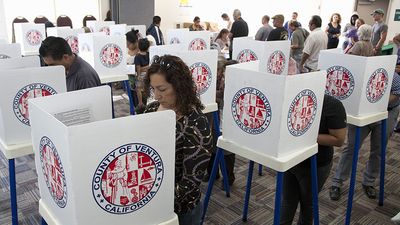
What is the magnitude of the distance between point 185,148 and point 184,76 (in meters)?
0.27

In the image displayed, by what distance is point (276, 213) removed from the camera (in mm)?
1599

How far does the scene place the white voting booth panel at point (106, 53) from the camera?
3188 millimetres

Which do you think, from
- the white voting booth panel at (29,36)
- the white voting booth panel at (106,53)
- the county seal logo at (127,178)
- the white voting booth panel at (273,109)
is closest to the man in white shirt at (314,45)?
the white voting booth panel at (106,53)

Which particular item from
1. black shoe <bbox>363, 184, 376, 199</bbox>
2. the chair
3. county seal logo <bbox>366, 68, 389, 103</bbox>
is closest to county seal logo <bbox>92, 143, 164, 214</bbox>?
county seal logo <bbox>366, 68, 389, 103</bbox>

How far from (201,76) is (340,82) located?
0.88 metres

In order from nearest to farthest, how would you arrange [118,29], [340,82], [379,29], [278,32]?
[340,82], [278,32], [118,29], [379,29]

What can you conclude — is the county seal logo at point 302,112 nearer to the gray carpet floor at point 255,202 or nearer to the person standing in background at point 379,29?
the gray carpet floor at point 255,202

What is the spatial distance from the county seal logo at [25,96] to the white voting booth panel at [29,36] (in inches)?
128

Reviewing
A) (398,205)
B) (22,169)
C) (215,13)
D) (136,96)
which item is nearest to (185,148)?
(398,205)

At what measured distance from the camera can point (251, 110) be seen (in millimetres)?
1654

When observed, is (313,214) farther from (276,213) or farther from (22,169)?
(22,169)

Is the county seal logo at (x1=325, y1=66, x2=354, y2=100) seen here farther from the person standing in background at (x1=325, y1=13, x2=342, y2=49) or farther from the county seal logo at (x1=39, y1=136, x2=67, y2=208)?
the person standing in background at (x1=325, y1=13, x2=342, y2=49)

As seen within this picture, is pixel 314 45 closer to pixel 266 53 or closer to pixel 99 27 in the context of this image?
pixel 266 53

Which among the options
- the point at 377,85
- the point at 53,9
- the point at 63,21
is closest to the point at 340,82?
the point at 377,85
